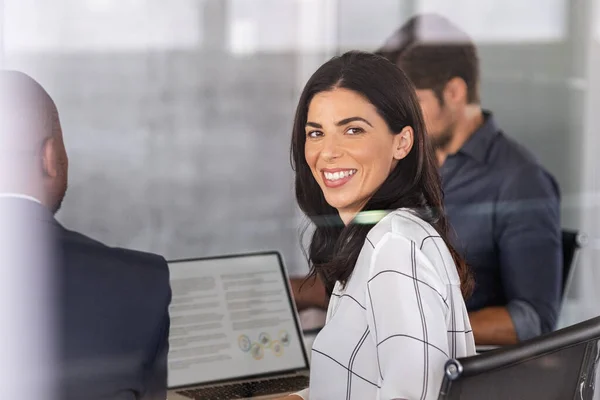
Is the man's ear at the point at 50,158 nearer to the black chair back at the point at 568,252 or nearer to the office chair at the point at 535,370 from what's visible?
the office chair at the point at 535,370

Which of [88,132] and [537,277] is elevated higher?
[88,132]

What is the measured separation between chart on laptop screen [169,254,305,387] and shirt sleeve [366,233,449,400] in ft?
1.69

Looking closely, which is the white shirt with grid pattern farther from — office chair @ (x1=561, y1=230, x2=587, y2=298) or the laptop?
office chair @ (x1=561, y1=230, x2=587, y2=298)

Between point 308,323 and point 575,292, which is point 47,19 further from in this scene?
point 575,292

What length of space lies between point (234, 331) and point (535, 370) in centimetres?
78

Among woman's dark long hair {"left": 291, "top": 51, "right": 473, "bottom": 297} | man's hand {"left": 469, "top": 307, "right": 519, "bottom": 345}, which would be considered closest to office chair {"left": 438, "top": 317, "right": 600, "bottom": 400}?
woman's dark long hair {"left": 291, "top": 51, "right": 473, "bottom": 297}

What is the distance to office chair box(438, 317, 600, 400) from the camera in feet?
3.93

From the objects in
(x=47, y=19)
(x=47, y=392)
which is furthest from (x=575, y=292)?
(x=47, y=392)

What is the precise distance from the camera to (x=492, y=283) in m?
2.53

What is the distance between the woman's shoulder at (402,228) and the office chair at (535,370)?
23 centimetres

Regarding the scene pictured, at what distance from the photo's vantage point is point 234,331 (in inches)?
76.9

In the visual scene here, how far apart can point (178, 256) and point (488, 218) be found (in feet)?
3.23

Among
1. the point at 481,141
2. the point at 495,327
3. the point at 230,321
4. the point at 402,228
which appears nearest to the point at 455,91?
the point at 481,141

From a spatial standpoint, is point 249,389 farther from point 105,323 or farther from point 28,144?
point 28,144
